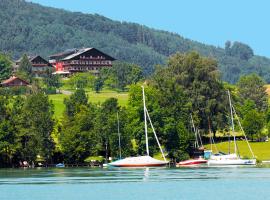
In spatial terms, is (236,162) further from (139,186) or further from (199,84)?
(139,186)

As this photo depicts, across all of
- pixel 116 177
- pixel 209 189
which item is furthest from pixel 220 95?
pixel 209 189

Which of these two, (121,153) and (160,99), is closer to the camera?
(121,153)

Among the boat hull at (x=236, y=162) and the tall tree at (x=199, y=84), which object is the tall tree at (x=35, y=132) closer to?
the tall tree at (x=199, y=84)

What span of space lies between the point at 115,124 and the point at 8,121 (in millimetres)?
15555

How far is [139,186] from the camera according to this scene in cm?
8250

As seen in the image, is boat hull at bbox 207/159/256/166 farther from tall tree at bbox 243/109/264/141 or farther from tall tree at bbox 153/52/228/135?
tall tree at bbox 243/109/264/141

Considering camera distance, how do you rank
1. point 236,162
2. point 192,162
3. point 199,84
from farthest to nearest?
1. point 199,84
2. point 192,162
3. point 236,162

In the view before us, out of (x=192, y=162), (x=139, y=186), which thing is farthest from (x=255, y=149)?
(x=139, y=186)

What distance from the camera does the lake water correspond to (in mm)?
71312

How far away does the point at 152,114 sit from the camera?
438 ft

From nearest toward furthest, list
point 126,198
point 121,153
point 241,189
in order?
point 126,198 < point 241,189 < point 121,153

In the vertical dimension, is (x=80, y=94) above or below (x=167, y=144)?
above

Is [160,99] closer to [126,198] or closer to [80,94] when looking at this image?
[80,94]

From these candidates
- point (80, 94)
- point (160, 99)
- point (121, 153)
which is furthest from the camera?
point (80, 94)
